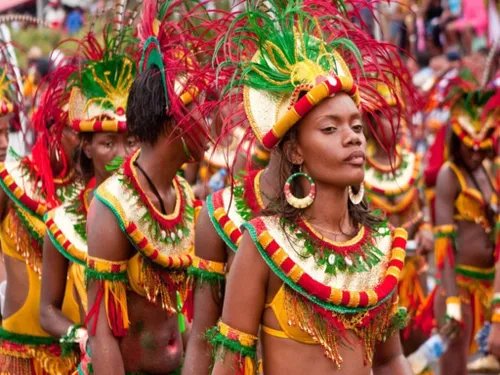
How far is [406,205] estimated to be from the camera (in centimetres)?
862

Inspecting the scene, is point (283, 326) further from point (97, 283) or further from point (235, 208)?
point (97, 283)

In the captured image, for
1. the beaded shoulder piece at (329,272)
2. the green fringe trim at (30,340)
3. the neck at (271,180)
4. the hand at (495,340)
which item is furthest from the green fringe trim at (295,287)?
the green fringe trim at (30,340)

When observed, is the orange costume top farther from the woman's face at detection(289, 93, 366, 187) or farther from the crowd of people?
the woman's face at detection(289, 93, 366, 187)

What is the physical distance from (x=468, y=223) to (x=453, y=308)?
2.30ft

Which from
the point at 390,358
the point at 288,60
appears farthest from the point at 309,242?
the point at 288,60

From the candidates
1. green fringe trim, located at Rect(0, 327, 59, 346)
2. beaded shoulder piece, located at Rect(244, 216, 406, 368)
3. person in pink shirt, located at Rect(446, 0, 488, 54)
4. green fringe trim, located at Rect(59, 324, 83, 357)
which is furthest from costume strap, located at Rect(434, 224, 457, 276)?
person in pink shirt, located at Rect(446, 0, 488, 54)

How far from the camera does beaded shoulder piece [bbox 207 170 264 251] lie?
4.82 m

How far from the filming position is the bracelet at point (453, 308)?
8.05 meters

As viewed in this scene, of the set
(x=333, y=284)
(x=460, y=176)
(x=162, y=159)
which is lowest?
(x=460, y=176)

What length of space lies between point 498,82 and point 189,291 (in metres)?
4.23

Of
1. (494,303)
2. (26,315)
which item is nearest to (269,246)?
(494,303)

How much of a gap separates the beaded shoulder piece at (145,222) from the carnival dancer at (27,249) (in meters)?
1.22

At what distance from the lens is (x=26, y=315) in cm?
643

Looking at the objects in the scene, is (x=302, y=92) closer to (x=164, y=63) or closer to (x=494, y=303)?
(x=164, y=63)
